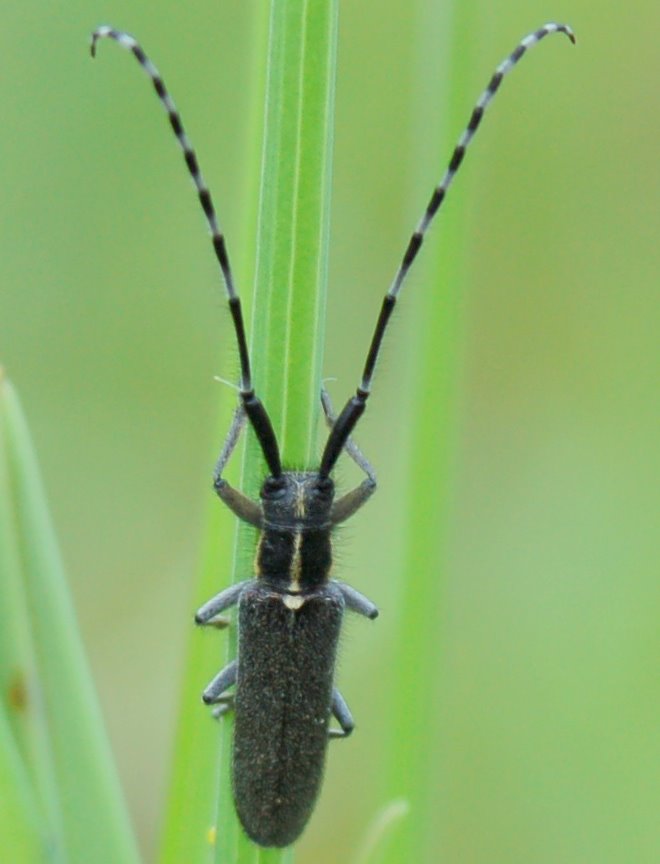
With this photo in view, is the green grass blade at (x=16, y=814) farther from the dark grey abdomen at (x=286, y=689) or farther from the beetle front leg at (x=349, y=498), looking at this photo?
the beetle front leg at (x=349, y=498)

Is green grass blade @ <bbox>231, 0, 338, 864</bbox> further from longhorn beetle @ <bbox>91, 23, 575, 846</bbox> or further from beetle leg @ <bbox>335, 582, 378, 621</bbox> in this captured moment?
beetle leg @ <bbox>335, 582, 378, 621</bbox>

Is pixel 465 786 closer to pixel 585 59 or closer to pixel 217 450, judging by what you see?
pixel 217 450

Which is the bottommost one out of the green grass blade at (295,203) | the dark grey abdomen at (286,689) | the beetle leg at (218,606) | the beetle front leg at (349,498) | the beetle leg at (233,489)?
the dark grey abdomen at (286,689)

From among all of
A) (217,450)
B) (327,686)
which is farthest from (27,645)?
(327,686)

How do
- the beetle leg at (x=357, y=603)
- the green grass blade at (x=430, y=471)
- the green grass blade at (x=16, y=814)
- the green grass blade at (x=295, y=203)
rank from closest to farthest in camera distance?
the green grass blade at (x=16, y=814) < the green grass blade at (x=295, y=203) < the green grass blade at (x=430, y=471) < the beetle leg at (x=357, y=603)

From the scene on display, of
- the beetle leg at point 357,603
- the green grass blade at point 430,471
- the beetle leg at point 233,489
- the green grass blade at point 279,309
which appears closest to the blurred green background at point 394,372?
the beetle leg at point 357,603

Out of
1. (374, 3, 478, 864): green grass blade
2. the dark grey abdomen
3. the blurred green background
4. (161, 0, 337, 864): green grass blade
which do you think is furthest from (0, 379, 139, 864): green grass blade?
the blurred green background

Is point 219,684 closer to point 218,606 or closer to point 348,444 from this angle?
point 218,606

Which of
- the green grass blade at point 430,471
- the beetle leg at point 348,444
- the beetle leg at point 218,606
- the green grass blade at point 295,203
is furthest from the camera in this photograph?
the beetle leg at point 348,444
